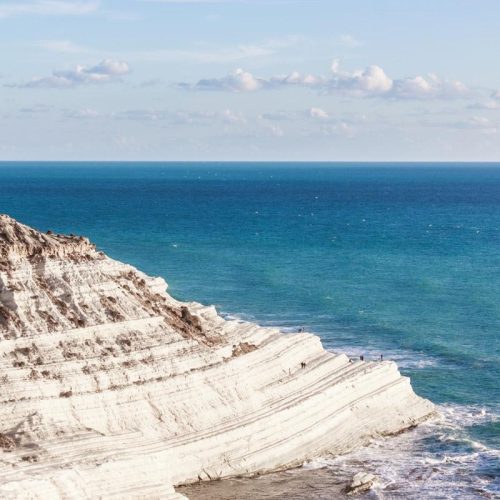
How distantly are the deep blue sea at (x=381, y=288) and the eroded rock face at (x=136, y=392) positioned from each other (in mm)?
3428

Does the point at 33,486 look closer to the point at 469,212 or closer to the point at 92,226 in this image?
the point at 92,226

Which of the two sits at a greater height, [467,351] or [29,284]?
[29,284]

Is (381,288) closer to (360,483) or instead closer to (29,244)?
(360,483)

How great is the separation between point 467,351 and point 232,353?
2352 centimetres

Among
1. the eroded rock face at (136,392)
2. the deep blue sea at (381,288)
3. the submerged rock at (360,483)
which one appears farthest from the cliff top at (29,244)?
the submerged rock at (360,483)

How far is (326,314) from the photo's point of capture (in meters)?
82.4

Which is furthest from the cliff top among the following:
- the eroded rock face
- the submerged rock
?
the submerged rock

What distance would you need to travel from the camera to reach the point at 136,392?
47562mm

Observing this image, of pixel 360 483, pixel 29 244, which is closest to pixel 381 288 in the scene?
pixel 360 483

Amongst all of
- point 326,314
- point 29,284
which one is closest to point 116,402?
point 29,284

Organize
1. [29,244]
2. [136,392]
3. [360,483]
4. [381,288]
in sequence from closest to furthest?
[360,483] < [136,392] < [29,244] < [381,288]

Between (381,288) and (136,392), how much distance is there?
5043 centimetres

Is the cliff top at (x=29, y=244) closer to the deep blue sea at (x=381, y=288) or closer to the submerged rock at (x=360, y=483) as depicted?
the deep blue sea at (x=381, y=288)

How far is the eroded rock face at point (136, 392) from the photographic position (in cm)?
4297
